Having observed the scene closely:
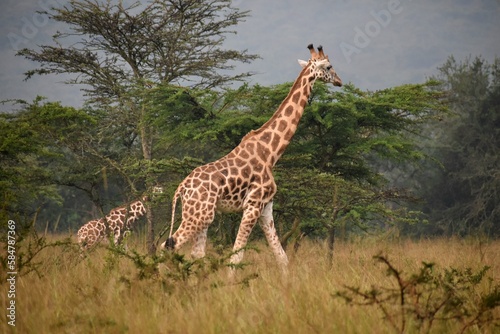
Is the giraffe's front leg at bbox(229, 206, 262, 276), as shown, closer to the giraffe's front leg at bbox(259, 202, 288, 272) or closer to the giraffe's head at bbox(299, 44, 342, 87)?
the giraffe's front leg at bbox(259, 202, 288, 272)

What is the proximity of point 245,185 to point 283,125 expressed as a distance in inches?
42.4

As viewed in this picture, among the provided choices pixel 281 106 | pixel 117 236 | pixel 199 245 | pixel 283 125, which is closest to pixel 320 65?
pixel 281 106

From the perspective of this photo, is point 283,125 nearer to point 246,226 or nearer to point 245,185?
point 245,185

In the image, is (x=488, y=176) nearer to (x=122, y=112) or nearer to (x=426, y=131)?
(x=426, y=131)

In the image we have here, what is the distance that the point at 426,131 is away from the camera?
100 feet

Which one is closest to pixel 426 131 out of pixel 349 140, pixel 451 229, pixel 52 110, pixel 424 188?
pixel 424 188

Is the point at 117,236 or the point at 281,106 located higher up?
the point at 281,106

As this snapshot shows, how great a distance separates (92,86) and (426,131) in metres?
18.9

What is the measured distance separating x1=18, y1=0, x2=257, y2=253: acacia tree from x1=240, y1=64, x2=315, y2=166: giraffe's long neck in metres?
8.90

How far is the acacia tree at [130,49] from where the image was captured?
16.6m

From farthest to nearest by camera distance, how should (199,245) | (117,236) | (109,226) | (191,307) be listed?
1. (109,226)
2. (117,236)
3. (199,245)
4. (191,307)

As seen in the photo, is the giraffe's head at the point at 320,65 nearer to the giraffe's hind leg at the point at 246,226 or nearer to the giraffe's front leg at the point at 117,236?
the giraffe's hind leg at the point at 246,226

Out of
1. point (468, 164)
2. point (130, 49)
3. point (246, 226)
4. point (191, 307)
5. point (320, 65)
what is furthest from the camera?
point (468, 164)

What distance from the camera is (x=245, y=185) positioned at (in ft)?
24.0
